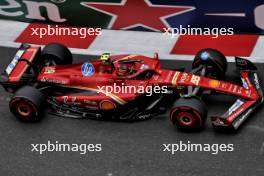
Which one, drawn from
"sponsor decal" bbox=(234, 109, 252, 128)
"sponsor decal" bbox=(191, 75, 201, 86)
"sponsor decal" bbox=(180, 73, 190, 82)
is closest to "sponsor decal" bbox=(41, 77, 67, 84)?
"sponsor decal" bbox=(180, 73, 190, 82)

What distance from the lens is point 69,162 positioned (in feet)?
27.2

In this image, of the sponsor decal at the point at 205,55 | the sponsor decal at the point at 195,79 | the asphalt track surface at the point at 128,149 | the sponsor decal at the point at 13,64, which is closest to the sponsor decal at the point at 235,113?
the asphalt track surface at the point at 128,149

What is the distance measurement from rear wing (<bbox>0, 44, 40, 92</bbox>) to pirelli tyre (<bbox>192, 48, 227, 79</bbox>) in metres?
2.69

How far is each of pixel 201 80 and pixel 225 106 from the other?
63 centimetres

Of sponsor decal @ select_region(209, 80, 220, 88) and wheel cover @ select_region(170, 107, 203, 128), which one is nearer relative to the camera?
wheel cover @ select_region(170, 107, 203, 128)

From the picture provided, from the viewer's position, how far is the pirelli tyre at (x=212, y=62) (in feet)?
30.9

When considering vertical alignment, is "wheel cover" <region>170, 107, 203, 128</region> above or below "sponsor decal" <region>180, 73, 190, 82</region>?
below

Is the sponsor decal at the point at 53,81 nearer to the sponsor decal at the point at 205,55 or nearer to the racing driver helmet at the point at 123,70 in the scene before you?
the racing driver helmet at the point at 123,70

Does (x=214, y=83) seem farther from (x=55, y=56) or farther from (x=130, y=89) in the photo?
(x=55, y=56)

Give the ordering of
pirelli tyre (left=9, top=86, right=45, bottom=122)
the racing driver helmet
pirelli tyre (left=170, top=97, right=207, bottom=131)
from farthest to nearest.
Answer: the racing driver helmet → pirelli tyre (left=9, top=86, right=45, bottom=122) → pirelli tyre (left=170, top=97, right=207, bottom=131)

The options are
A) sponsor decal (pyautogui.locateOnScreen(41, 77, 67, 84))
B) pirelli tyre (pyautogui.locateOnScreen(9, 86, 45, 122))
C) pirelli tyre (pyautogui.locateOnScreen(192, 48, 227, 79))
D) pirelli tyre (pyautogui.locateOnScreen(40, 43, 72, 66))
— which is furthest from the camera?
pirelli tyre (pyautogui.locateOnScreen(40, 43, 72, 66))

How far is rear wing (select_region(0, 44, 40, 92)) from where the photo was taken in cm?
945

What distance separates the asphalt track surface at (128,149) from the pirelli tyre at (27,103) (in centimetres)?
18

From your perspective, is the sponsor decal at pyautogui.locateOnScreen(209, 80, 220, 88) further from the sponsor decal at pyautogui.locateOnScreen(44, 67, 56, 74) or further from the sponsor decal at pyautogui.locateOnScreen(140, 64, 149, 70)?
the sponsor decal at pyautogui.locateOnScreen(44, 67, 56, 74)
